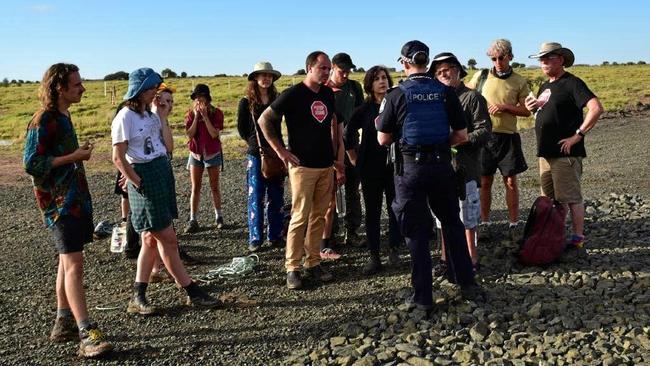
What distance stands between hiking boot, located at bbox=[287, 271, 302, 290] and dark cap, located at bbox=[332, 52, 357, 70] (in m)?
2.37

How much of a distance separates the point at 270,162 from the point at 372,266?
64.3 inches

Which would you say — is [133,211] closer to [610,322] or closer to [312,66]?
[312,66]

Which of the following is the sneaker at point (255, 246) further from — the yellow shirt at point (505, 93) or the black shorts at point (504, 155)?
the yellow shirt at point (505, 93)

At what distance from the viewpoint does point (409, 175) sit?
469cm

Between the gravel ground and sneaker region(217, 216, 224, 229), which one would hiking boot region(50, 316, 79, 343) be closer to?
the gravel ground

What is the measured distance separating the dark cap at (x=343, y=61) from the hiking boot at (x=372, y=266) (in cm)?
212

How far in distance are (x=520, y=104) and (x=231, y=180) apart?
7.76 m

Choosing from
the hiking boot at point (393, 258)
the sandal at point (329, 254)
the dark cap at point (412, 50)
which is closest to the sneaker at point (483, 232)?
the hiking boot at point (393, 258)

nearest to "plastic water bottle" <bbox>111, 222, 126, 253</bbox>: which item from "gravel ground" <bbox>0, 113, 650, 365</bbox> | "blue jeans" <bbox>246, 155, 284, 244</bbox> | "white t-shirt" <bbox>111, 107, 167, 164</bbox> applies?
"gravel ground" <bbox>0, 113, 650, 365</bbox>

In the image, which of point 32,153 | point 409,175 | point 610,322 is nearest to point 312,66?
point 409,175

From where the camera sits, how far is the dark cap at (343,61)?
264 inches

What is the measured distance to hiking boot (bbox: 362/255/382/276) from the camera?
20.0ft

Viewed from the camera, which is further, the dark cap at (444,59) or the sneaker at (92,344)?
the dark cap at (444,59)

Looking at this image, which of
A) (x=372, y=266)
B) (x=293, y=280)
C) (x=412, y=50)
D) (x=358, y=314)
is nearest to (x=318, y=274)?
(x=293, y=280)
